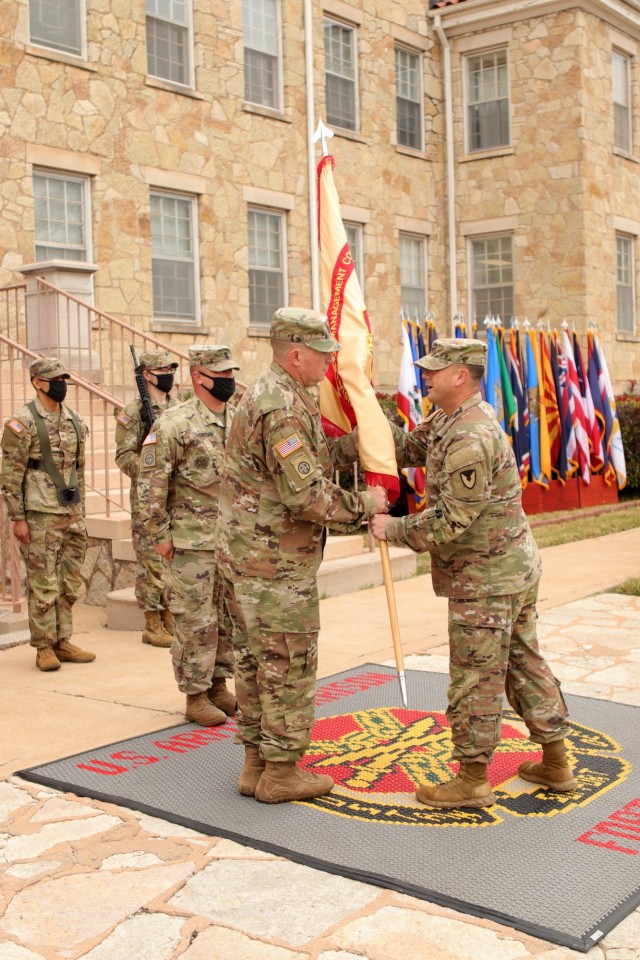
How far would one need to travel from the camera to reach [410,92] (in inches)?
738

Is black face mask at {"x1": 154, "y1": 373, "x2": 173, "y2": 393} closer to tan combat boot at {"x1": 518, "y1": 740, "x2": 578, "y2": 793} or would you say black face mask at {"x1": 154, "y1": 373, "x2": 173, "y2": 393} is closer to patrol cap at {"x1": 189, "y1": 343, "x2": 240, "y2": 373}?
patrol cap at {"x1": 189, "y1": 343, "x2": 240, "y2": 373}

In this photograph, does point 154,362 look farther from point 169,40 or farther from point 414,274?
point 414,274

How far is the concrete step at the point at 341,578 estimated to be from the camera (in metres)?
7.90

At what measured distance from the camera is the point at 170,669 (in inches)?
264

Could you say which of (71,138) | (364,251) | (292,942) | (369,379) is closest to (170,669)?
(369,379)

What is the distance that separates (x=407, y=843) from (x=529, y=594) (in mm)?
1083

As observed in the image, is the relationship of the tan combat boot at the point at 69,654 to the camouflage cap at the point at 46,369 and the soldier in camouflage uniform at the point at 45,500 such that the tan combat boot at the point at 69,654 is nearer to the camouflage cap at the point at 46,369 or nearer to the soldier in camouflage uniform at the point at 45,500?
the soldier in camouflage uniform at the point at 45,500

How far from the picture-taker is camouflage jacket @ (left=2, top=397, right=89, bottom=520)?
6.69 m

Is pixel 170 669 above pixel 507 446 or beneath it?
beneath

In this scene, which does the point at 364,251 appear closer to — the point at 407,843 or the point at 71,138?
the point at 71,138

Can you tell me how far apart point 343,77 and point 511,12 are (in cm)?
337

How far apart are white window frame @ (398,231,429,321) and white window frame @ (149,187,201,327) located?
188 inches

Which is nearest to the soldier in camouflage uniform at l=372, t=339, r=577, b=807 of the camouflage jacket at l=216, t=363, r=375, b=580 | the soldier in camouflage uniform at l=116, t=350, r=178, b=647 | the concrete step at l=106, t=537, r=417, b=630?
the camouflage jacket at l=216, t=363, r=375, b=580

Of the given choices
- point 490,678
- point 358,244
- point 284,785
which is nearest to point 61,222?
point 358,244
